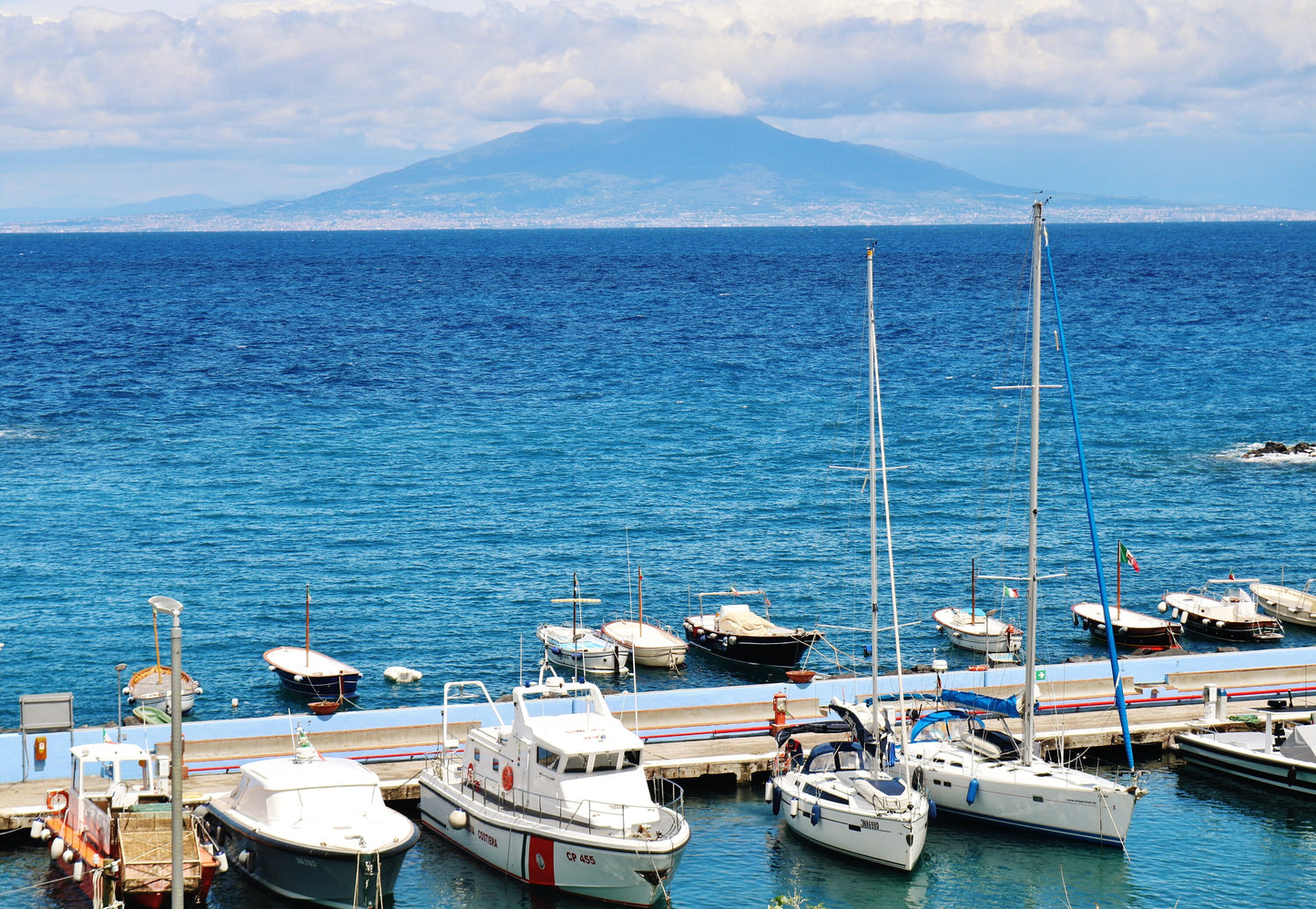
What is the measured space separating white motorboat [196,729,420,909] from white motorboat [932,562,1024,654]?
2733cm

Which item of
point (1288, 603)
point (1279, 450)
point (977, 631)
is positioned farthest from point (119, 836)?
point (1279, 450)

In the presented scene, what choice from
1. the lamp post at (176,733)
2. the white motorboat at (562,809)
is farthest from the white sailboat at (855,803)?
the lamp post at (176,733)

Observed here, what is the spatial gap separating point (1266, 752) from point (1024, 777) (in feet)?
26.5

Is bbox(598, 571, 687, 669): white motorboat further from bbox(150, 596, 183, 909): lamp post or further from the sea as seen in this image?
bbox(150, 596, 183, 909): lamp post


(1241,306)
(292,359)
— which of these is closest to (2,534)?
(292,359)

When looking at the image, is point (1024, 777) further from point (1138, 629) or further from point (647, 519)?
point (647, 519)

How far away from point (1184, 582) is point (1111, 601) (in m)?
4.49

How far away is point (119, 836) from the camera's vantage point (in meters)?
32.5

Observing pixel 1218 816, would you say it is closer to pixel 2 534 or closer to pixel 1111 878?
pixel 1111 878

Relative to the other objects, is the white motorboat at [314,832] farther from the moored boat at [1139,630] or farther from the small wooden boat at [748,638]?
the moored boat at [1139,630]

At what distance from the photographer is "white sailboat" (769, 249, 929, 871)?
35.2 meters

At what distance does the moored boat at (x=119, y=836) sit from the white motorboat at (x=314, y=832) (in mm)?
1160

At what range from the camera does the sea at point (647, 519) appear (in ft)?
122

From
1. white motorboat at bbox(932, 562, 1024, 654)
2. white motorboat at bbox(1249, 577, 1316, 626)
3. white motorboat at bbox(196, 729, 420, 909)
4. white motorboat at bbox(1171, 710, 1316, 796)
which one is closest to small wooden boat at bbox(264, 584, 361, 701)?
white motorboat at bbox(196, 729, 420, 909)
